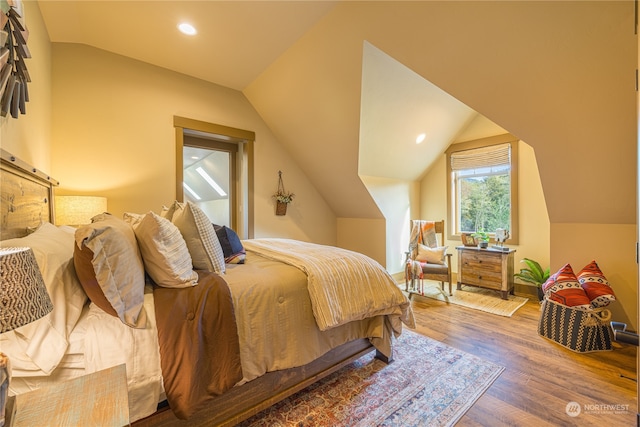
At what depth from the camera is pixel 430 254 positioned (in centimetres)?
362

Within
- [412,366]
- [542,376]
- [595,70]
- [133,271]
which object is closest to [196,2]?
[133,271]

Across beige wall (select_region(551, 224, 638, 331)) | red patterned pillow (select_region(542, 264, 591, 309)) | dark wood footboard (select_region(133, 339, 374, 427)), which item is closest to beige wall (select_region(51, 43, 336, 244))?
dark wood footboard (select_region(133, 339, 374, 427))

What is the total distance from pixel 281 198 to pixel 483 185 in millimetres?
3087

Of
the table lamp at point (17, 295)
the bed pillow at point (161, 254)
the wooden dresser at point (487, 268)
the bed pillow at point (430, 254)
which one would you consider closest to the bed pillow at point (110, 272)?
the bed pillow at point (161, 254)

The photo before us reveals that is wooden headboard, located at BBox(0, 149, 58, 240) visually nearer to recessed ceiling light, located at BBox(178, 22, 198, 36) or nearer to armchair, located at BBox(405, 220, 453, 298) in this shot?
recessed ceiling light, located at BBox(178, 22, 198, 36)

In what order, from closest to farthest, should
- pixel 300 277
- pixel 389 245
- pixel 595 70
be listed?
pixel 300 277 → pixel 595 70 → pixel 389 245

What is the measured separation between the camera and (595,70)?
5.86ft

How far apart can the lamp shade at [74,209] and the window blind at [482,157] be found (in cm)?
468

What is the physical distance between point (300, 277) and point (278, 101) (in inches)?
105

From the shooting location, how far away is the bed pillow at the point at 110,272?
1000mm

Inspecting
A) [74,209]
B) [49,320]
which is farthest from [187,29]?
[49,320]

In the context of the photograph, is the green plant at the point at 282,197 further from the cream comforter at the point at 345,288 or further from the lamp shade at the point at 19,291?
the lamp shade at the point at 19,291

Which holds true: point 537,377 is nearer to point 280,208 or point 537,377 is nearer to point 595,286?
point 595,286

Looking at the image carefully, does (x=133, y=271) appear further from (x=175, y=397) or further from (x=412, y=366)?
(x=412, y=366)
